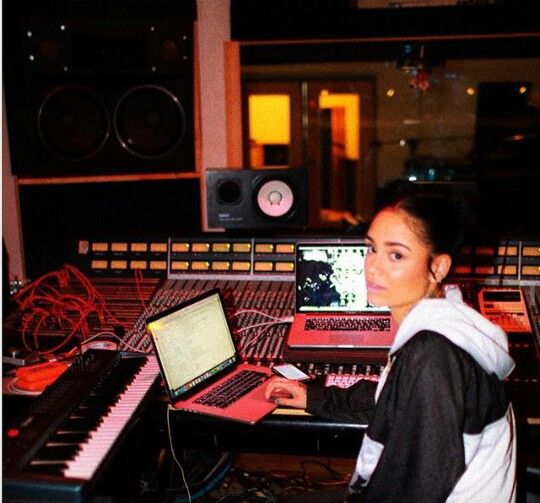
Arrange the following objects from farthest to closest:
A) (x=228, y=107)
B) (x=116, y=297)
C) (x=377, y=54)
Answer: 1. (x=377, y=54)
2. (x=228, y=107)
3. (x=116, y=297)

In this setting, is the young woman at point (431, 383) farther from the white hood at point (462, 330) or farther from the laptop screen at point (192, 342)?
the laptop screen at point (192, 342)

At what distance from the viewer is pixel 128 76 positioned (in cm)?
266

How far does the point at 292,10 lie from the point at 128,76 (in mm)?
741

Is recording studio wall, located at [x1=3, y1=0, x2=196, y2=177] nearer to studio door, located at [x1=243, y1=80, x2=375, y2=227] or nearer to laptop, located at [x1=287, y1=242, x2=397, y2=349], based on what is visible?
laptop, located at [x1=287, y1=242, x2=397, y2=349]

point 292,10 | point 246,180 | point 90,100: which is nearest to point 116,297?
point 246,180

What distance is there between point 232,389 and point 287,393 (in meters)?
0.18

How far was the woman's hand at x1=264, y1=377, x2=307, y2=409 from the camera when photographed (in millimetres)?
1695

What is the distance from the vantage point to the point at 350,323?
2.11 meters

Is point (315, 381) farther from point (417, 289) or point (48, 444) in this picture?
point (48, 444)

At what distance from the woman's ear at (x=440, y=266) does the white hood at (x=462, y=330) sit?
7cm

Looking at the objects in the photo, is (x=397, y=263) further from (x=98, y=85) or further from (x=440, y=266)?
(x=98, y=85)

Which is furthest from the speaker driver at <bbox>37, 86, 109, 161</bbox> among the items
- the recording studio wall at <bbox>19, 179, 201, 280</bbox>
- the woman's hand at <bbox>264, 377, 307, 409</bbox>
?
the woman's hand at <bbox>264, 377, 307, 409</bbox>

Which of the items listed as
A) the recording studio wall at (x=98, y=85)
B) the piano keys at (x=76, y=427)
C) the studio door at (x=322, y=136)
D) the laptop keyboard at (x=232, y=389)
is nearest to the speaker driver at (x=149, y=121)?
the recording studio wall at (x=98, y=85)

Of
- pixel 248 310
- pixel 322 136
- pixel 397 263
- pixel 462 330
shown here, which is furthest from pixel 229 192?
pixel 322 136
